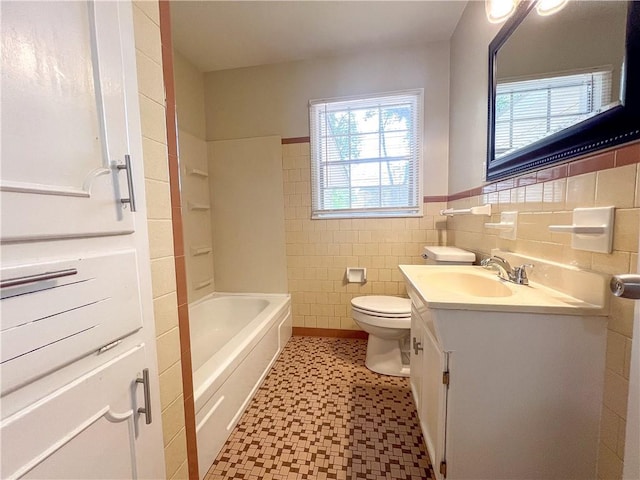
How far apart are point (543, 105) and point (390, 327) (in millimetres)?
1395

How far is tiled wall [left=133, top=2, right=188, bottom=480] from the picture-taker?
0.77 meters

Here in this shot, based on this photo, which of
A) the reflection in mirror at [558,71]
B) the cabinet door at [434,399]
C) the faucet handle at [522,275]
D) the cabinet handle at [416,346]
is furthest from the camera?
the cabinet handle at [416,346]

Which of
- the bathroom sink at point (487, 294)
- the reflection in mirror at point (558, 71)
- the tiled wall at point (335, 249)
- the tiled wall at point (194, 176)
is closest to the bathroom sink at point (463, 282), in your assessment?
the bathroom sink at point (487, 294)

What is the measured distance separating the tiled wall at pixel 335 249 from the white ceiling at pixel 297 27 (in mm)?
776

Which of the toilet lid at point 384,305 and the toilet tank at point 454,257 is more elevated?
the toilet tank at point 454,257

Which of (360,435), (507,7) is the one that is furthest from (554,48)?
(360,435)

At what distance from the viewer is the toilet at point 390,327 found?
1.79 m

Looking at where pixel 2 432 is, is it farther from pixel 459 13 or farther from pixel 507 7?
pixel 459 13

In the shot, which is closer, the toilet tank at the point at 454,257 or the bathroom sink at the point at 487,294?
the bathroom sink at the point at 487,294

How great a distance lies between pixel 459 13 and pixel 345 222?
168 centimetres

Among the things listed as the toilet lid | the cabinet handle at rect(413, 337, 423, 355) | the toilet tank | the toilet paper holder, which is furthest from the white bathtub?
the toilet tank

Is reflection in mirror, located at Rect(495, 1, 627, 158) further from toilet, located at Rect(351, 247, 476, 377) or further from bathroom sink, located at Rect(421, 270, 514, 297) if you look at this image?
toilet, located at Rect(351, 247, 476, 377)

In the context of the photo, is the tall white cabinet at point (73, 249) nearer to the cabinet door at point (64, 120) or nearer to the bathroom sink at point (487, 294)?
the cabinet door at point (64, 120)

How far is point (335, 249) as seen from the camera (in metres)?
2.46
